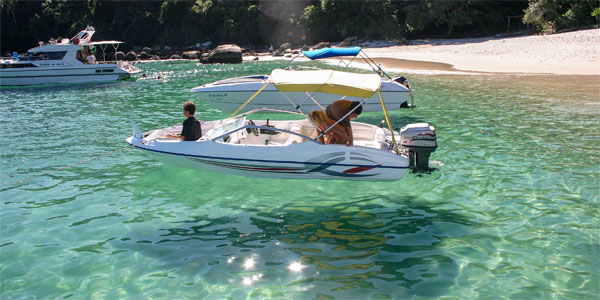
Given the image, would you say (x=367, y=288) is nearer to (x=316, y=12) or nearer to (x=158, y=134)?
(x=158, y=134)

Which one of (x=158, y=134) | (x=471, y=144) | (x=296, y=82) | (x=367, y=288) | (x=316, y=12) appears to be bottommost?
(x=367, y=288)

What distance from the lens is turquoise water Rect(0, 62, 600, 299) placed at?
5.87 metres

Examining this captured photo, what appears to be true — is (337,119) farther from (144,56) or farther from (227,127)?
(144,56)

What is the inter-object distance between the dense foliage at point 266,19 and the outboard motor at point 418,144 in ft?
137

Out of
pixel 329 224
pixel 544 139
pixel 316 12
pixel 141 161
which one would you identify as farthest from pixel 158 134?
pixel 316 12

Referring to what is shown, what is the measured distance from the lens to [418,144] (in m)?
8.82

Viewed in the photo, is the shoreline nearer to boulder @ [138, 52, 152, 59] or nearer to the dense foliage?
the dense foliage

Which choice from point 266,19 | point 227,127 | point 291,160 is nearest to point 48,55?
point 227,127

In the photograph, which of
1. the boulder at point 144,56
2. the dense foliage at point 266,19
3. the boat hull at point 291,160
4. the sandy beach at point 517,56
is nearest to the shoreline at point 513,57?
the sandy beach at point 517,56

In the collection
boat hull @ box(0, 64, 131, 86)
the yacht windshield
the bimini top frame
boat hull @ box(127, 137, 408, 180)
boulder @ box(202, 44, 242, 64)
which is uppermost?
boulder @ box(202, 44, 242, 64)

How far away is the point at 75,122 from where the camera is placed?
17.3 m

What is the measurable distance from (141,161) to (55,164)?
2.24 meters

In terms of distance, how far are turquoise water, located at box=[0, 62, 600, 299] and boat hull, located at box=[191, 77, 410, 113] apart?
142 inches

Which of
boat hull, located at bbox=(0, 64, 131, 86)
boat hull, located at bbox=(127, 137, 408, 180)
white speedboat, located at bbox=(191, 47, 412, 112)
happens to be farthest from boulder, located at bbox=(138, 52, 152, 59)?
boat hull, located at bbox=(127, 137, 408, 180)
